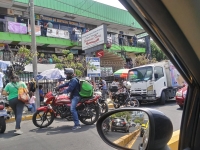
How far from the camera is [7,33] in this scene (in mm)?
14211

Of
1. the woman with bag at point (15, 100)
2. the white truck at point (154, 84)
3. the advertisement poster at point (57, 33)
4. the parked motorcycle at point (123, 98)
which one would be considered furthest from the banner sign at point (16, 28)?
the woman with bag at point (15, 100)

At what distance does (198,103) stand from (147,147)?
41 centimetres

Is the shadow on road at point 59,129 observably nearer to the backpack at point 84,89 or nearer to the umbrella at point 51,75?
the backpack at point 84,89

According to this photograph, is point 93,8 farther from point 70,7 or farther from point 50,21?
point 50,21

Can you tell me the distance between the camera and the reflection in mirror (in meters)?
1.34

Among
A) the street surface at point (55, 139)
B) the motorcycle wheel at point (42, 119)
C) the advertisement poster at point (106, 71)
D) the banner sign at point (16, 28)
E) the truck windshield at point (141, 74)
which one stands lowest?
the street surface at point (55, 139)

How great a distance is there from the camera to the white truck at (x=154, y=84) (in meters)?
9.55

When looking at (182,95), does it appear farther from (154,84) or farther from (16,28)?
(16,28)

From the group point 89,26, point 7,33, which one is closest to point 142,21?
point 7,33

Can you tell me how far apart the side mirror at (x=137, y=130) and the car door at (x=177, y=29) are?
0.25m

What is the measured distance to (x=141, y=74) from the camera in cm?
1014

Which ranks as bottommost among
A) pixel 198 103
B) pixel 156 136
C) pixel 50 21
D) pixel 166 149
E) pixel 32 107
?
pixel 32 107

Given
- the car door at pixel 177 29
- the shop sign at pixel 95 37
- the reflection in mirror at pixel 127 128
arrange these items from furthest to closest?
1. the shop sign at pixel 95 37
2. the reflection in mirror at pixel 127 128
3. the car door at pixel 177 29

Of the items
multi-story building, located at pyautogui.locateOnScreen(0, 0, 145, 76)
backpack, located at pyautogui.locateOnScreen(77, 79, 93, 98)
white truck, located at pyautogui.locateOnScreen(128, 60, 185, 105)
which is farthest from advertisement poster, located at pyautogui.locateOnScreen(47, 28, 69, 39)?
backpack, located at pyautogui.locateOnScreen(77, 79, 93, 98)
